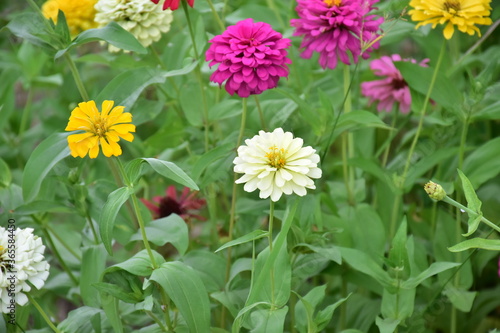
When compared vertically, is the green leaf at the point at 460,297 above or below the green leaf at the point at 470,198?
below

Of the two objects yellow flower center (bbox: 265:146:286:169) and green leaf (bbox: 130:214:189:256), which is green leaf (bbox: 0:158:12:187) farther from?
yellow flower center (bbox: 265:146:286:169)

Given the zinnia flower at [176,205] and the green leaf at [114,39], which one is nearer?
the green leaf at [114,39]

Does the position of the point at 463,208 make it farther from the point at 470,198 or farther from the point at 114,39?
the point at 114,39

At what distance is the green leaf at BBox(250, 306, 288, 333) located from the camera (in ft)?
2.55

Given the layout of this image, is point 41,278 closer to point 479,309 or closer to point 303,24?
point 303,24

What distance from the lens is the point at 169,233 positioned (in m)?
0.94

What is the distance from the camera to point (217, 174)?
3.23ft

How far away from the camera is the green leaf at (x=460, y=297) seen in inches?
38.8

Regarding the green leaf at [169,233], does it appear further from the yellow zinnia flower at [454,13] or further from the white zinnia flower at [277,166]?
the yellow zinnia flower at [454,13]

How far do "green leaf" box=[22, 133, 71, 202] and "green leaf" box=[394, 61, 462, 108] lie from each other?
55cm

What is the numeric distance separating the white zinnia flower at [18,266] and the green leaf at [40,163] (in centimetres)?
12

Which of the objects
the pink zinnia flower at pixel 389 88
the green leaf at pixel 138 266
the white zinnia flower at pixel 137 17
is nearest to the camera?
the green leaf at pixel 138 266

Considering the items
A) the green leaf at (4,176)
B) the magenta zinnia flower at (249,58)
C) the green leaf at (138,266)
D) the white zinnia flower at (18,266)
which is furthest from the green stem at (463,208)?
the green leaf at (4,176)

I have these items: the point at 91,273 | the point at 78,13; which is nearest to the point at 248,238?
the point at 91,273
